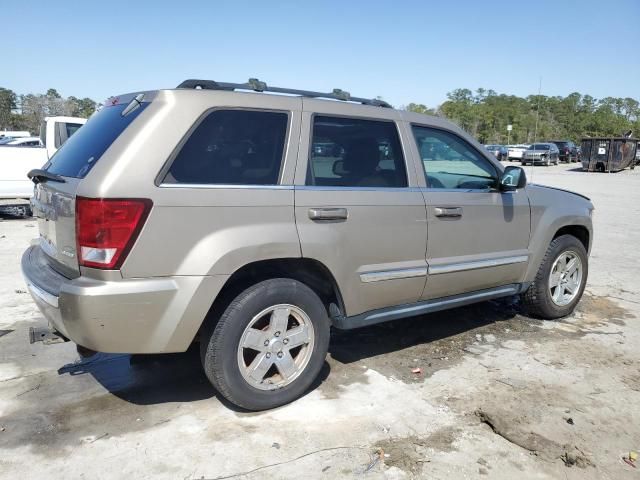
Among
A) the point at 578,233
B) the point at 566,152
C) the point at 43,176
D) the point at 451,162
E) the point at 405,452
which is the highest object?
the point at 566,152

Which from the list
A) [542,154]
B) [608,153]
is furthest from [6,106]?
[608,153]

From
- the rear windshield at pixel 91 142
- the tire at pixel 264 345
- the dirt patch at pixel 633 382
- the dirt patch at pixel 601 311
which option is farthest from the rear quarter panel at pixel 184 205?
the dirt patch at pixel 601 311

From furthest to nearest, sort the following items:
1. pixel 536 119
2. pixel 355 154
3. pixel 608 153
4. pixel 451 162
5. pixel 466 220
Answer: pixel 536 119
pixel 608 153
pixel 451 162
pixel 466 220
pixel 355 154

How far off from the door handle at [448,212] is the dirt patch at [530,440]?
139 cm

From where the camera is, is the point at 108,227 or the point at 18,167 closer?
the point at 108,227

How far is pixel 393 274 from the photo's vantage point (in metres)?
3.61

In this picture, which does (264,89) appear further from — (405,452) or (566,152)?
(566,152)

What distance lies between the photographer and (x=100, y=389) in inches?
138

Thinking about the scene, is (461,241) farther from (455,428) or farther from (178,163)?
(178,163)

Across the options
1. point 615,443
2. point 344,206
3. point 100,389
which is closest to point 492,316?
point 615,443

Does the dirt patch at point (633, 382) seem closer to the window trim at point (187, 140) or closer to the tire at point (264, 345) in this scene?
the tire at point (264, 345)

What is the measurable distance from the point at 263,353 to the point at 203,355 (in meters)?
0.36

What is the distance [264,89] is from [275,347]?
5.48ft

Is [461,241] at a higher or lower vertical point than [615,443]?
higher
